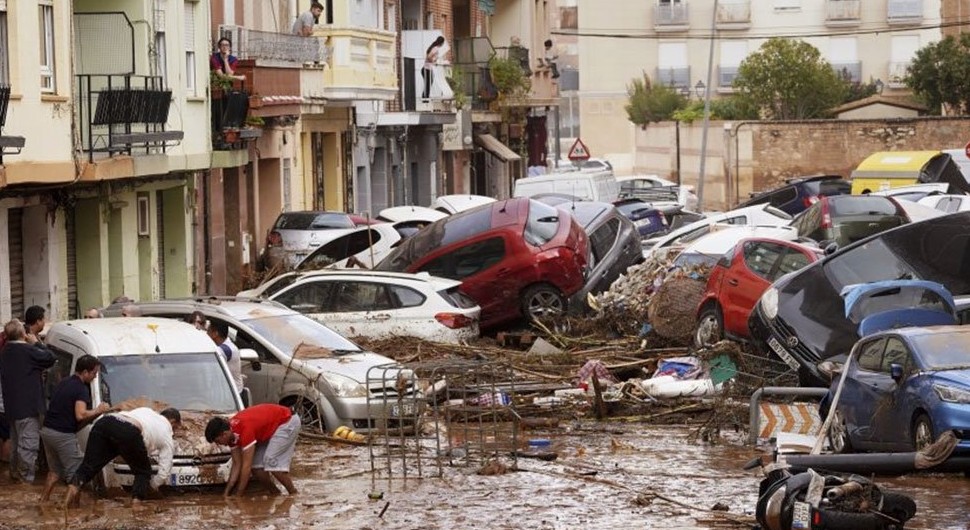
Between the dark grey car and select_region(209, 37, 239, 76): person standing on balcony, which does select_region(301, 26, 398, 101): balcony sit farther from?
the dark grey car

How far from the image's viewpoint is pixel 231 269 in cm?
3625

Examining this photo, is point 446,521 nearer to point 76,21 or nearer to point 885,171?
point 76,21

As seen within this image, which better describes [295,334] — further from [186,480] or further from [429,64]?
[429,64]

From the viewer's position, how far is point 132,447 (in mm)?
15844

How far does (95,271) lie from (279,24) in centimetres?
1268

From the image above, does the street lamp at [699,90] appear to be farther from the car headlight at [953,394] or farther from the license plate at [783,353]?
the car headlight at [953,394]

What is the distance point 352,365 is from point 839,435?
524 cm

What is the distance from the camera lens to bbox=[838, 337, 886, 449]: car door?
17672 millimetres

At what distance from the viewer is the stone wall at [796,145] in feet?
227

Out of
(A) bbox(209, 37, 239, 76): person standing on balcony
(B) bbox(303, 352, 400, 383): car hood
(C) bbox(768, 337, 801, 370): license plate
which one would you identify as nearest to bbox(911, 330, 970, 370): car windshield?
(C) bbox(768, 337, 801, 370): license plate

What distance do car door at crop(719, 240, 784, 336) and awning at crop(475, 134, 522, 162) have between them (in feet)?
127

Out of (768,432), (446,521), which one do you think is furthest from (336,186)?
(446,521)

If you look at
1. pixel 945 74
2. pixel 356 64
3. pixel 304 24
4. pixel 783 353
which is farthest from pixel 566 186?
pixel 945 74

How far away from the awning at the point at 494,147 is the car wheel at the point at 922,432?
1846 inches
